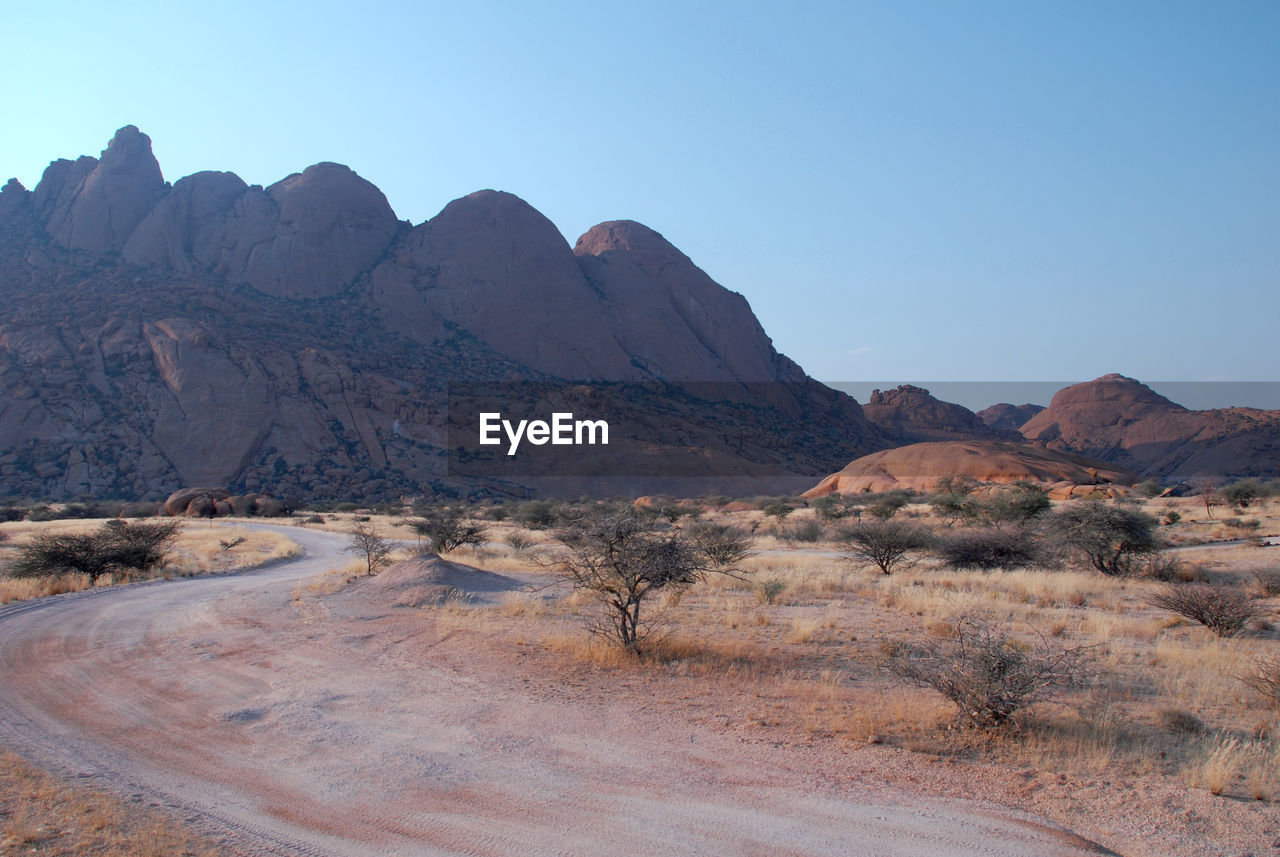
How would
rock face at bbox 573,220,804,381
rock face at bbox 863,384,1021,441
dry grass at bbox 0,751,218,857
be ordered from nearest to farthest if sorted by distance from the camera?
dry grass at bbox 0,751,218,857, rock face at bbox 573,220,804,381, rock face at bbox 863,384,1021,441

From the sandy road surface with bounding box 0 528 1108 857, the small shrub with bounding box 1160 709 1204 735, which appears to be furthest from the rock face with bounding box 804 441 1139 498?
the sandy road surface with bounding box 0 528 1108 857

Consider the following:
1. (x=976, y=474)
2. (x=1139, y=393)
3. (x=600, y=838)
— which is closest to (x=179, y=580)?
(x=600, y=838)

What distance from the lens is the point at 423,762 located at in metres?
6.54

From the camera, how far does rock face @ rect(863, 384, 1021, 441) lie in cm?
11644

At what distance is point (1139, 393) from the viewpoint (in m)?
123

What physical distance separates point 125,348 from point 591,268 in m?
66.6

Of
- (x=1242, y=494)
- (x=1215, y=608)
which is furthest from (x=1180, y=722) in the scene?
(x=1242, y=494)

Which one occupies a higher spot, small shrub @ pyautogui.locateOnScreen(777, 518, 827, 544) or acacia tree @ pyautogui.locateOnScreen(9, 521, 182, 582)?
acacia tree @ pyautogui.locateOnScreen(9, 521, 182, 582)

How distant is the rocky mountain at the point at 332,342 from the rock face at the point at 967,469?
33.8ft

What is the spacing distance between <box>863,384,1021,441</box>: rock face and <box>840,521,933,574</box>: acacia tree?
317 ft

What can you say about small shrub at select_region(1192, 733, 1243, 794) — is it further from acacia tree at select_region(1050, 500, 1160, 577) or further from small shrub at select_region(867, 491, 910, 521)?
small shrub at select_region(867, 491, 910, 521)

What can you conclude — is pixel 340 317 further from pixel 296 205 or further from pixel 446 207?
pixel 446 207

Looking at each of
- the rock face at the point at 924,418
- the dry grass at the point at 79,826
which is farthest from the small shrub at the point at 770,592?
the rock face at the point at 924,418

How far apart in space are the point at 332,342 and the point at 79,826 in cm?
8052
